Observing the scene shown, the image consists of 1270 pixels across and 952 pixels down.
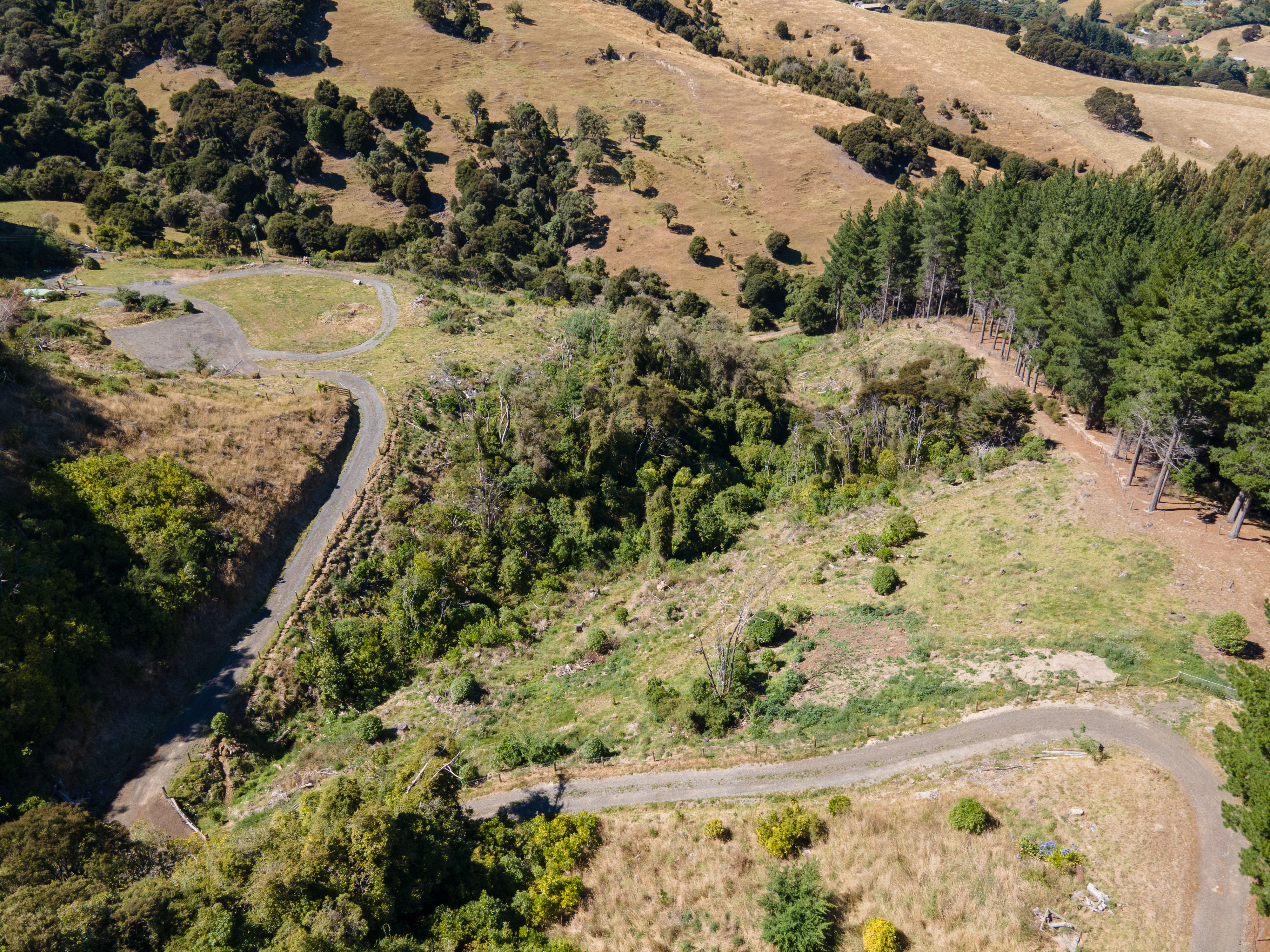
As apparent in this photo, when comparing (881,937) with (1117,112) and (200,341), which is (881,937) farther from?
(1117,112)

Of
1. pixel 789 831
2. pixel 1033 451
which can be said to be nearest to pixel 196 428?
pixel 789 831

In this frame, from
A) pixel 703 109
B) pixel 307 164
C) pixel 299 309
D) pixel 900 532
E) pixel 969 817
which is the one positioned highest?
pixel 703 109

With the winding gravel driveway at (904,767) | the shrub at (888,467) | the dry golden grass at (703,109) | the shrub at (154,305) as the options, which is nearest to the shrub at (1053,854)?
the winding gravel driveway at (904,767)

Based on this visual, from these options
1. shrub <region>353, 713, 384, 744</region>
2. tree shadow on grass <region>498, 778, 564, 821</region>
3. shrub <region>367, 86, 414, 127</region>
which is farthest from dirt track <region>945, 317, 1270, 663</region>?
shrub <region>367, 86, 414, 127</region>

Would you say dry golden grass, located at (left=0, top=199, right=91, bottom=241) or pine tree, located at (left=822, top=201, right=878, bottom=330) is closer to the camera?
pine tree, located at (left=822, top=201, right=878, bottom=330)

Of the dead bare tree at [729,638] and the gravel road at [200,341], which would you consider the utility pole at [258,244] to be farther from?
the dead bare tree at [729,638]

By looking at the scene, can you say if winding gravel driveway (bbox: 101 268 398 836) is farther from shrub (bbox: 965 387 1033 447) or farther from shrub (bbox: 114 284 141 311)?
shrub (bbox: 965 387 1033 447)
